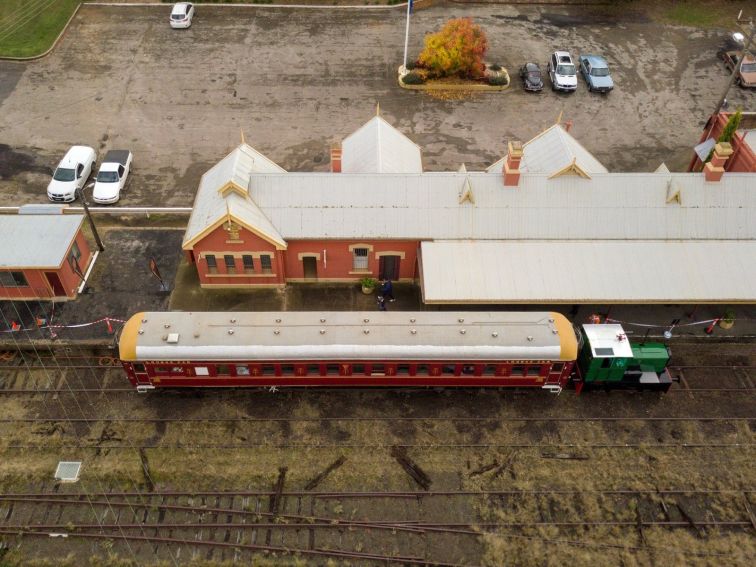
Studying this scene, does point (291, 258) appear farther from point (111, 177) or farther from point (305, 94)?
point (305, 94)

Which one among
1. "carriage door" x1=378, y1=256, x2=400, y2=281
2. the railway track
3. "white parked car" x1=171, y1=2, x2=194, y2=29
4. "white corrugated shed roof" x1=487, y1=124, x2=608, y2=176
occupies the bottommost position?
Result: the railway track

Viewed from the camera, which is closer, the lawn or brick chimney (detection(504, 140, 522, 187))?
brick chimney (detection(504, 140, 522, 187))

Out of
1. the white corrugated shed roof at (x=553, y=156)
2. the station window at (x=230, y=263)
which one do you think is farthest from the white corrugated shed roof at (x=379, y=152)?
the station window at (x=230, y=263)

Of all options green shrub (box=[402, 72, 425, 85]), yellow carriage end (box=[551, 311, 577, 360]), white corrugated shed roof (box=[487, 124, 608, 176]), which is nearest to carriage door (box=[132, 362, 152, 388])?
yellow carriage end (box=[551, 311, 577, 360])

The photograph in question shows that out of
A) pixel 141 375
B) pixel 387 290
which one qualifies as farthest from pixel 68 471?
pixel 387 290

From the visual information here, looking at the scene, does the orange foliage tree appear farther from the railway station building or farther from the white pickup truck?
the white pickup truck

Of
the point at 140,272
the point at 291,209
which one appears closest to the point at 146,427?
the point at 140,272

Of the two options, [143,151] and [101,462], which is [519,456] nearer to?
[101,462]
